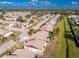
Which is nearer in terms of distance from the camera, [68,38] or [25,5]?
[25,5]

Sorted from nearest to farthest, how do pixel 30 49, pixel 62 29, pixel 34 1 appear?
pixel 34 1 < pixel 30 49 < pixel 62 29

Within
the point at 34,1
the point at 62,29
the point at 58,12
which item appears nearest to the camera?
the point at 34,1

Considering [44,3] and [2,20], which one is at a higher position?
[44,3]

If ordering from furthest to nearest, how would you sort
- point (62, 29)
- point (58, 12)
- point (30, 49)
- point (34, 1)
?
1. point (62, 29)
2. point (30, 49)
3. point (58, 12)
4. point (34, 1)

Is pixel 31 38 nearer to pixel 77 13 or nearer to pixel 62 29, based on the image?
pixel 62 29

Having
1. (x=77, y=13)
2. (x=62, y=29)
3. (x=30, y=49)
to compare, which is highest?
(x=77, y=13)

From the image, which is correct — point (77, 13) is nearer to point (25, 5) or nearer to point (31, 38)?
point (25, 5)

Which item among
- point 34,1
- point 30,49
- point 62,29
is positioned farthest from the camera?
point 62,29

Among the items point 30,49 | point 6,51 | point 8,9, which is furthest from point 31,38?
Result: point 8,9

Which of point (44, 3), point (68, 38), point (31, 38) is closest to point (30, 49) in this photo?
point (31, 38)
